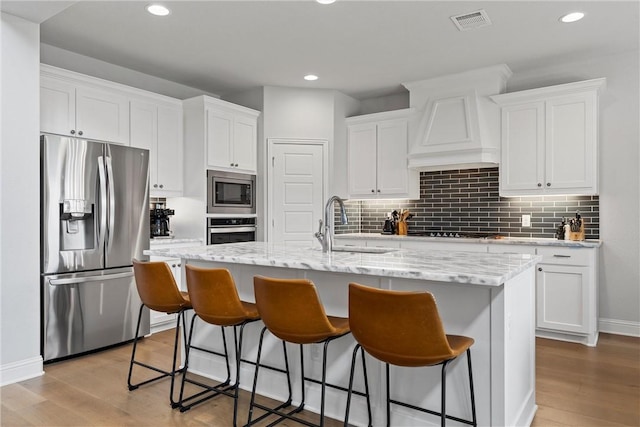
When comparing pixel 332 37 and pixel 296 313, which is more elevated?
pixel 332 37

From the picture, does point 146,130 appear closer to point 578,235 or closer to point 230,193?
point 230,193

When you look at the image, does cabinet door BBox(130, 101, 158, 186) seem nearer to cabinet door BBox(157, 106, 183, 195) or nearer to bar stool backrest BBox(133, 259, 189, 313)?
cabinet door BBox(157, 106, 183, 195)

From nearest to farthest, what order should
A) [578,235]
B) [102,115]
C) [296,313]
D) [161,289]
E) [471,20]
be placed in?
[296,313] → [161,289] → [471,20] → [102,115] → [578,235]

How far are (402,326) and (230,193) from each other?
12.0ft

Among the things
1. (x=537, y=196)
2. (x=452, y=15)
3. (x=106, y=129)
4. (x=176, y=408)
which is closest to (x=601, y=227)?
(x=537, y=196)

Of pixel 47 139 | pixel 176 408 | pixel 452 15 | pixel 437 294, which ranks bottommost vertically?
pixel 176 408

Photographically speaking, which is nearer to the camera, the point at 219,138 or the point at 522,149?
the point at 522,149

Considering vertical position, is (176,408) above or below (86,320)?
below

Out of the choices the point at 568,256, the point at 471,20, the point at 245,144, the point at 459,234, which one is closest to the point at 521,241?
the point at 568,256

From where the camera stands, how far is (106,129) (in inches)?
165

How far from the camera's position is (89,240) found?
11.9 feet

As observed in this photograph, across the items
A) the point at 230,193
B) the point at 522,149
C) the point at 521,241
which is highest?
the point at 522,149

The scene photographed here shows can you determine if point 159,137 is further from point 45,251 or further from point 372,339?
point 372,339

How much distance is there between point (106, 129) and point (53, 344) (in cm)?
198
